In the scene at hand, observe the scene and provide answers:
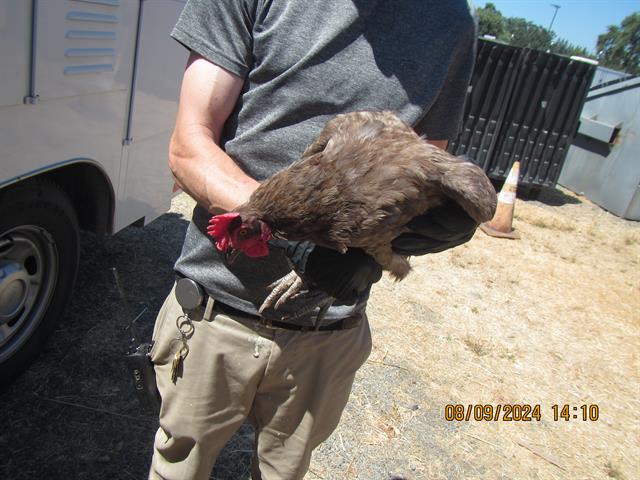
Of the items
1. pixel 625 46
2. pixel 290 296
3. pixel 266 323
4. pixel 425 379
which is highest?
pixel 625 46

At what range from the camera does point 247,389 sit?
82.5 inches

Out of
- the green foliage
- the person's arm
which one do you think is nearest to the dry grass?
the person's arm

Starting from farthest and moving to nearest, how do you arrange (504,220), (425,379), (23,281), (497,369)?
(504,220) → (497,369) → (425,379) → (23,281)

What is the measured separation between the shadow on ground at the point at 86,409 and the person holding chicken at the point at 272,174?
0.82m

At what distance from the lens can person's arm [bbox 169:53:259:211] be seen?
176 centimetres

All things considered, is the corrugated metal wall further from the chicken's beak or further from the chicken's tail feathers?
the chicken's beak

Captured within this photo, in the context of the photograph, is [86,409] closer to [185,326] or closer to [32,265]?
[32,265]

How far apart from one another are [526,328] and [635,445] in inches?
67.6

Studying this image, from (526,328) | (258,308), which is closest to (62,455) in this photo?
(258,308)

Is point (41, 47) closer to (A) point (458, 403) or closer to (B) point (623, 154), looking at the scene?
(A) point (458, 403)

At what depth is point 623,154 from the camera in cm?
1148

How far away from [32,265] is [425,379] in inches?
128

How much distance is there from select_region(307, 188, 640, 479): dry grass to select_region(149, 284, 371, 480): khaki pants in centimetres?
132

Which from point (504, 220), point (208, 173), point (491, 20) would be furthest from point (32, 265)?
point (491, 20)
